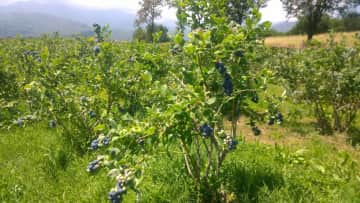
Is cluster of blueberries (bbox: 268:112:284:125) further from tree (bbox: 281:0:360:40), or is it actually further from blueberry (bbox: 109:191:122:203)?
tree (bbox: 281:0:360:40)

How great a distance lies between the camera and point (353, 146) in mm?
4414

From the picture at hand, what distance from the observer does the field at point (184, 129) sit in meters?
1.91

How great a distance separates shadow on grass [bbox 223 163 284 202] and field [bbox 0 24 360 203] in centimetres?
1

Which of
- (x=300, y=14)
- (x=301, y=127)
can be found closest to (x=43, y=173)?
(x=301, y=127)

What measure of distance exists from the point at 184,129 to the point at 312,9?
30.6 metres

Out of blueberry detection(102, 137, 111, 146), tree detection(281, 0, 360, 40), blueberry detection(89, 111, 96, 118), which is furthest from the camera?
tree detection(281, 0, 360, 40)

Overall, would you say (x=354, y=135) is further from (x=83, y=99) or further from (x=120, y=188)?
(x=120, y=188)

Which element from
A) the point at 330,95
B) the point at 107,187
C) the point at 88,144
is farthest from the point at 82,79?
the point at 330,95

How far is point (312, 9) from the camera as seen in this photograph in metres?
28.9

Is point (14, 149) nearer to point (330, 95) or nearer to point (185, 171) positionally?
point (185, 171)

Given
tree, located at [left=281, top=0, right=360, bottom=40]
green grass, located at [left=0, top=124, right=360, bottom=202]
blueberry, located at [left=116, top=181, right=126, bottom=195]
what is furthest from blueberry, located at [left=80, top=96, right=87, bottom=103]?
tree, located at [left=281, top=0, right=360, bottom=40]

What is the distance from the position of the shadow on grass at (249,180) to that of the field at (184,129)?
1 cm

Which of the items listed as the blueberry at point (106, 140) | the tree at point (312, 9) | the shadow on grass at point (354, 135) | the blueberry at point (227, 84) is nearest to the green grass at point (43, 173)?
the blueberry at point (106, 140)

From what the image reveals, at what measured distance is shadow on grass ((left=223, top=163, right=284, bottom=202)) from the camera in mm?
2836
